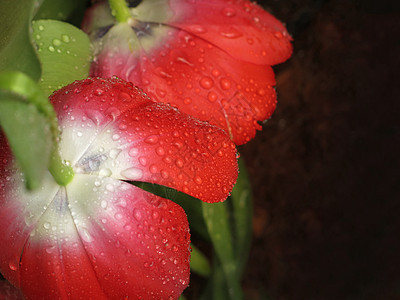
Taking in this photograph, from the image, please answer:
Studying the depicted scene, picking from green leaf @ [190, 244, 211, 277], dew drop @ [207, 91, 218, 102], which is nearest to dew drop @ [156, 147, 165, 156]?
dew drop @ [207, 91, 218, 102]

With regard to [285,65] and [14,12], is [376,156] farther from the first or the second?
[14,12]

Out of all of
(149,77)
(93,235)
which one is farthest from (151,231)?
(149,77)

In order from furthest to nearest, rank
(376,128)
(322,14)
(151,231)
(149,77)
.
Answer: (376,128), (322,14), (149,77), (151,231)

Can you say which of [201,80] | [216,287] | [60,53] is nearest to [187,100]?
[201,80]

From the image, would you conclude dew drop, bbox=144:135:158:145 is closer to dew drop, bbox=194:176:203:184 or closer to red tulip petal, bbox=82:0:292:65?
dew drop, bbox=194:176:203:184

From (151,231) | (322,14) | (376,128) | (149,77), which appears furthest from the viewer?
(376,128)

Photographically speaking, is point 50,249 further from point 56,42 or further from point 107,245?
point 56,42

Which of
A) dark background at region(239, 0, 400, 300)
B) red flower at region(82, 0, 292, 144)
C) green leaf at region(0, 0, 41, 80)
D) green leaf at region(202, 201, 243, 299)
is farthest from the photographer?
dark background at region(239, 0, 400, 300)
